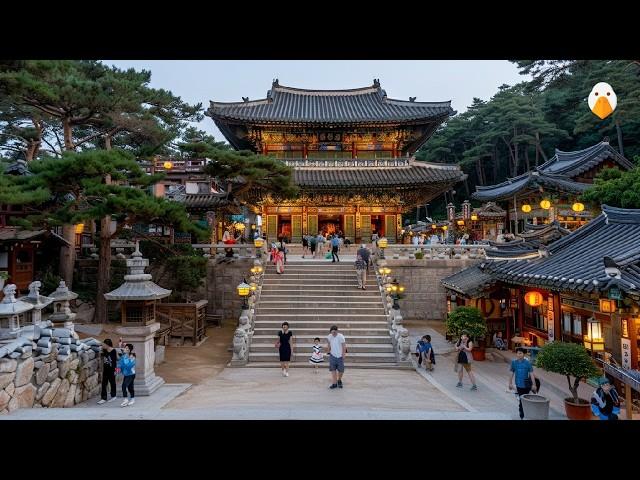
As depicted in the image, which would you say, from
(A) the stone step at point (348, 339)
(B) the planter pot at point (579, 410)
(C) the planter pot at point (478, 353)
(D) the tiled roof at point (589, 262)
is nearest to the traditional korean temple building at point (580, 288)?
(D) the tiled roof at point (589, 262)

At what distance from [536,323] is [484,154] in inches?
1623

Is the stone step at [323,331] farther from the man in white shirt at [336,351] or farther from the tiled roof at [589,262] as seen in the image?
the tiled roof at [589,262]

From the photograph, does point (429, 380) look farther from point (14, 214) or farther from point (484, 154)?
point (484, 154)

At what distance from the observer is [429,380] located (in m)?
10.7

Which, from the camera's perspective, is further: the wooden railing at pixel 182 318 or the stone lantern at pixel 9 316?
the wooden railing at pixel 182 318

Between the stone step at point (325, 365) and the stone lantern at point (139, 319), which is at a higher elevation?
the stone lantern at point (139, 319)

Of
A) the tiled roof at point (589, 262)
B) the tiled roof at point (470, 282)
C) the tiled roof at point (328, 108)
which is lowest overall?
the tiled roof at point (470, 282)

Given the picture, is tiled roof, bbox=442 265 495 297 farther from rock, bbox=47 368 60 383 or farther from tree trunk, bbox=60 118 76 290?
tree trunk, bbox=60 118 76 290

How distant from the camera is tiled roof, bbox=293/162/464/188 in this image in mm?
23750

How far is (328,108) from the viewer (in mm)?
28734

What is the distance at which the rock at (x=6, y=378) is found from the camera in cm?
716

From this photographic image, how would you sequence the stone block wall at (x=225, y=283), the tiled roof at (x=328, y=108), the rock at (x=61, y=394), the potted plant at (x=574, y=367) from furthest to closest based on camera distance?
the tiled roof at (x=328, y=108)
the stone block wall at (x=225, y=283)
the rock at (x=61, y=394)
the potted plant at (x=574, y=367)

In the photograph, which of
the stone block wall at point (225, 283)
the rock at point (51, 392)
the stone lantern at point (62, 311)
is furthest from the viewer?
the stone block wall at point (225, 283)
